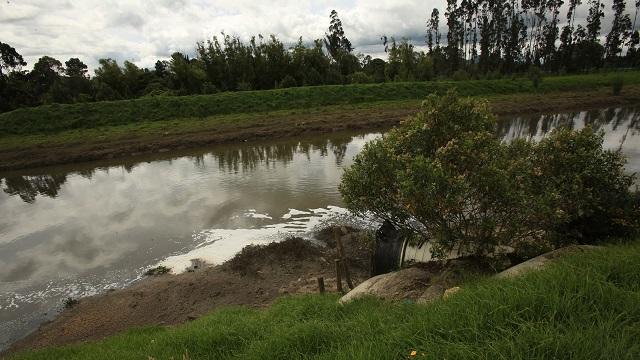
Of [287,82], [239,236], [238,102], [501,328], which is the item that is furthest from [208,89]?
[501,328]

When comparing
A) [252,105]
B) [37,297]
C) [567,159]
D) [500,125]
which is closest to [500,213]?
[567,159]

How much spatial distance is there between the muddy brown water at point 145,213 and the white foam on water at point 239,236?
44 millimetres

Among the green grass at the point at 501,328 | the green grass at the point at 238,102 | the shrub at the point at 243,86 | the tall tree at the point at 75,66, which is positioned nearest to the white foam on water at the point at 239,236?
the green grass at the point at 501,328

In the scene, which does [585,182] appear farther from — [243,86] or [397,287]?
[243,86]

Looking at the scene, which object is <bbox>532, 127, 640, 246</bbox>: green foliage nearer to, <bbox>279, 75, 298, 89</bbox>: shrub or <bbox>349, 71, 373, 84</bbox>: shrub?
<bbox>279, 75, 298, 89</bbox>: shrub

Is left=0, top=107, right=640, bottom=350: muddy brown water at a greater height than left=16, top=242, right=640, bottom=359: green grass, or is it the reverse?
left=16, top=242, right=640, bottom=359: green grass

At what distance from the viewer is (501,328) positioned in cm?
420

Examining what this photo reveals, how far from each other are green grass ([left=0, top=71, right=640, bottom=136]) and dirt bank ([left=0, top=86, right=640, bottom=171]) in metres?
3.37

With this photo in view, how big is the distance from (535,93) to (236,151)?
137 ft

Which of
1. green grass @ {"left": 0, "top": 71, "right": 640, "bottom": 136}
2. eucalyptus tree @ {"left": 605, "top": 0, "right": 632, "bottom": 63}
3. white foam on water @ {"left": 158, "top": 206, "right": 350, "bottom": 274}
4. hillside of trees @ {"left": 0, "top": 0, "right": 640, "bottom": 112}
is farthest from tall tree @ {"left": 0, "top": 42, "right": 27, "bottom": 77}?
eucalyptus tree @ {"left": 605, "top": 0, "right": 632, "bottom": 63}

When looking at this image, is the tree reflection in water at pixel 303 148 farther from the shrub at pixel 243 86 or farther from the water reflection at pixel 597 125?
the shrub at pixel 243 86

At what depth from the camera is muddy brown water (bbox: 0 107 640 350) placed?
14.1 meters

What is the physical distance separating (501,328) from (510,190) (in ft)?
12.9

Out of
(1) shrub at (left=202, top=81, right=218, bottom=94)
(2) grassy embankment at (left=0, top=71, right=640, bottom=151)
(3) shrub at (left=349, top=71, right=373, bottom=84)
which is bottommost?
(2) grassy embankment at (left=0, top=71, right=640, bottom=151)
